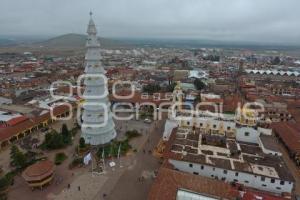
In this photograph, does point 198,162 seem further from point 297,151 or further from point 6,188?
point 6,188

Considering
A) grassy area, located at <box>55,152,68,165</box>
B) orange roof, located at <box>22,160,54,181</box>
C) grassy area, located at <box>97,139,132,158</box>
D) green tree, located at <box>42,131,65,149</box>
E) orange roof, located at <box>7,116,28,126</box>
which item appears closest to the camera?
orange roof, located at <box>22,160,54,181</box>

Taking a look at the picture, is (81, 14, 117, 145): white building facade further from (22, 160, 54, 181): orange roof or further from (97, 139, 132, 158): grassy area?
(22, 160, 54, 181): orange roof

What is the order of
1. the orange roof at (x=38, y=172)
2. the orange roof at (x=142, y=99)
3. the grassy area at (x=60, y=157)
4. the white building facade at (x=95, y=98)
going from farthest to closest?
1. the orange roof at (x=142, y=99)
2. the white building facade at (x=95, y=98)
3. the grassy area at (x=60, y=157)
4. the orange roof at (x=38, y=172)

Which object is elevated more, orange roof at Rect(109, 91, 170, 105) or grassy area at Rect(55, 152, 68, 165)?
orange roof at Rect(109, 91, 170, 105)

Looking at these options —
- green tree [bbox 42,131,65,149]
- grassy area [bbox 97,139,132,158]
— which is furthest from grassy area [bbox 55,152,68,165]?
grassy area [bbox 97,139,132,158]

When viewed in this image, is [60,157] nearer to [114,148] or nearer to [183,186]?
[114,148]

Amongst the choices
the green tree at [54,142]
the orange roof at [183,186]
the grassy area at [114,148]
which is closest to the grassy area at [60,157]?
the green tree at [54,142]

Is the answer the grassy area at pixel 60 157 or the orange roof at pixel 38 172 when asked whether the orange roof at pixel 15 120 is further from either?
the orange roof at pixel 38 172

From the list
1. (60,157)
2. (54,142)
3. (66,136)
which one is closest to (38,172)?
(60,157)
